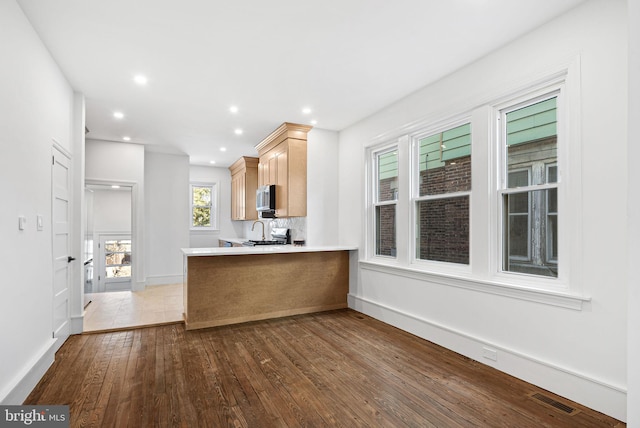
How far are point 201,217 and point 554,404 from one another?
7.82 meters

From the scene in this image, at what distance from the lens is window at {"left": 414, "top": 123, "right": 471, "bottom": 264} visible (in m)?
3.47

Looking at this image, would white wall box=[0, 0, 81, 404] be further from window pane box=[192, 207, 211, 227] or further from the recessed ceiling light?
window pane box=[192, 207, 211, 227]

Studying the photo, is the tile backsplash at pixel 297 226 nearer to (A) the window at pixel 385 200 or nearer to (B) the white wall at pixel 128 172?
(A) the window at pixel 385 200

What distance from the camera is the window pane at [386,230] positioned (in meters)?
4.46

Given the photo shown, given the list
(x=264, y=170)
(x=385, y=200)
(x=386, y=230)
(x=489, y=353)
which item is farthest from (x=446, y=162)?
(x=264, y=170)

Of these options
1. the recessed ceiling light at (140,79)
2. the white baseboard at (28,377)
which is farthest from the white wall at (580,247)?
the white baseboard at (28,377)

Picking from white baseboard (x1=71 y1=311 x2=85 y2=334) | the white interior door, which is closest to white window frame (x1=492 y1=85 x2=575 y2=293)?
the white interior door

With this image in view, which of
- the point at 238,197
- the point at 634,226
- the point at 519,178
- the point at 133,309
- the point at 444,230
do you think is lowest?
the point at 133,309

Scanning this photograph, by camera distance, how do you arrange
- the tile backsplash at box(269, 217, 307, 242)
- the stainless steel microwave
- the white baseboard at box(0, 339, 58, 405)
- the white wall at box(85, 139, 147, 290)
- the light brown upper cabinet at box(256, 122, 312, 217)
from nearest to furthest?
the white baseboard at box(0, 339, 58, 405)
the light brown upper cabinet at box(256, 122, 312, 217)
the tile backsplash at box(269, 217, 307, 242)
the stainless steel microwave
the white wall at box(85, 139, 147, 290)

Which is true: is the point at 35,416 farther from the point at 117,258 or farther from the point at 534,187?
the point at 117,258

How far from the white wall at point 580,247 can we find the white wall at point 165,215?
5.43 m

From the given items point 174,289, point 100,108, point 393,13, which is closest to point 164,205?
point 174,289

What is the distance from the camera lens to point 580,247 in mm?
2381

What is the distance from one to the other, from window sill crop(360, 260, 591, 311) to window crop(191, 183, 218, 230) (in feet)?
18.3
